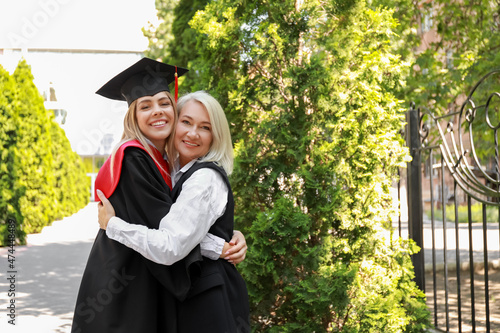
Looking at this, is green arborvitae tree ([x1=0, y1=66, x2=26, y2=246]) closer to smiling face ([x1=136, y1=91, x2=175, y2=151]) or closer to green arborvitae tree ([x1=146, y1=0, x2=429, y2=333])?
green arborvitae tree ([x1=146, y1=0, x2=429, y2=333])

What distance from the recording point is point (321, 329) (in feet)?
14.3

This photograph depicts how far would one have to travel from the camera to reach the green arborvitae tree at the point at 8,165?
13.9m

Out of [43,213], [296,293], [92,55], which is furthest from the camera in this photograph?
[92,55]

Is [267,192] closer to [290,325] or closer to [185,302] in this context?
[290,325]

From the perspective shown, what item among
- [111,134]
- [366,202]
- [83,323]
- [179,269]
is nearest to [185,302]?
[179,269]

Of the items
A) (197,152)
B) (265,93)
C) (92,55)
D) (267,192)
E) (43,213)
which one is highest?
(92,55)

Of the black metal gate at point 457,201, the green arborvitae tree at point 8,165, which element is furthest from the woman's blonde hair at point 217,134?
the green arborvitae tree at point 8,165

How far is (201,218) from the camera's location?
238cm

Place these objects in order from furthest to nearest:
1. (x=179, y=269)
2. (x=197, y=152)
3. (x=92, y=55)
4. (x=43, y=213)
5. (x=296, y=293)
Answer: (x=92, y=55) → (x=43, y=213) → (x=296, y=293) → (x=197, y=152) → (x=179, y=269)

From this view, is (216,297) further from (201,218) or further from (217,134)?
(217,134)

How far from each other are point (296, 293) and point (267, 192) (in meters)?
0.81

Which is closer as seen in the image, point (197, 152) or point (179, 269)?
point (179, 269)

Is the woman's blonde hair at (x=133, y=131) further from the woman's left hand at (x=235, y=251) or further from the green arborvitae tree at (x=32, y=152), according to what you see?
the green arborvitae tree at (x=32, y=152)

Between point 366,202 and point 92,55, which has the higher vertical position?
point 92,55
